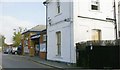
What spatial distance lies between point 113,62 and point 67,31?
244 inches

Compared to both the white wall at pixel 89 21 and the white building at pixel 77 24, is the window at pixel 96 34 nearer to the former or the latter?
the white building at pixel 77 24

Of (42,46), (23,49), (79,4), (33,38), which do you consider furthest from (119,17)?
(23,49)

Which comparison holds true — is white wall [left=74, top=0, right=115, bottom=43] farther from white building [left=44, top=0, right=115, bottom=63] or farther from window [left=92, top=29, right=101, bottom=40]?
window [left=92, top=29, right=101, bottom=40]

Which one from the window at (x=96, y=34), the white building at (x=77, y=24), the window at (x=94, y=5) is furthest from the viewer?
the window at (x=94, y=5)

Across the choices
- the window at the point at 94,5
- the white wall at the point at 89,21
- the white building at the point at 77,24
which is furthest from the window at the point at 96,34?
the window at the point at 94,5

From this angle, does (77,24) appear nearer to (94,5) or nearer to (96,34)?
(96,34)

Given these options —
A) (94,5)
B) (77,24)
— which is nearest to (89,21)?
(77,24)

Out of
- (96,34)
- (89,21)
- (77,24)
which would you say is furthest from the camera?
(96,34)

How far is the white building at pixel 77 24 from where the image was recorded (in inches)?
907

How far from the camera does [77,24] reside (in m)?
23.0

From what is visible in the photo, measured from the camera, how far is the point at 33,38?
4266cm

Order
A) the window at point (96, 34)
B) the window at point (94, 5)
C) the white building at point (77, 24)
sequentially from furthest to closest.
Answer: the window at point (94, 5)
the window at point (96, 34)
the white building at point (77, 24)

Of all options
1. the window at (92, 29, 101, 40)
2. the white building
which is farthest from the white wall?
the window at (92, 29, 101, 40)

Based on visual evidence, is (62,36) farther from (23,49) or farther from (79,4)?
(23,49)
